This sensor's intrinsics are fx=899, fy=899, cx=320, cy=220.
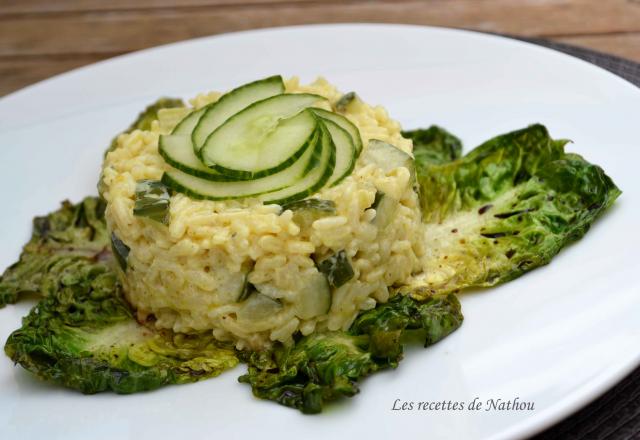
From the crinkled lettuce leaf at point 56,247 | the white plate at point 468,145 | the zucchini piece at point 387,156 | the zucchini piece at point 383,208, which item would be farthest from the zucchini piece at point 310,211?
the crinkled lettuce leaf at point 56,247

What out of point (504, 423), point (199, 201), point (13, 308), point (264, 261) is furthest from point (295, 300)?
point (13, 308)

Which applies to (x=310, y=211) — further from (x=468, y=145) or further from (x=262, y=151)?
(x=468, y=145)

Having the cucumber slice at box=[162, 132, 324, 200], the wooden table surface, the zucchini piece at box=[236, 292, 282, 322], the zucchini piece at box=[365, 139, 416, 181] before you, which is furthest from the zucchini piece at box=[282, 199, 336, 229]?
the wooden table surface

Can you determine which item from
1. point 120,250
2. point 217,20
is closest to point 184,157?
point 120,250

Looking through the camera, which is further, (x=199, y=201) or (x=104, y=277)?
(x=104, y=277)

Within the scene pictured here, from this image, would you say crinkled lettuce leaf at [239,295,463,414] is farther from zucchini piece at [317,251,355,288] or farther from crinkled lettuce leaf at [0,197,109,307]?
crinkled lettuce leaf at [0,197,109,307]

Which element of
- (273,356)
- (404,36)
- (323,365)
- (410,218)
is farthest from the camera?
(404,36)

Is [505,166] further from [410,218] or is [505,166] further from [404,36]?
[404,36]
